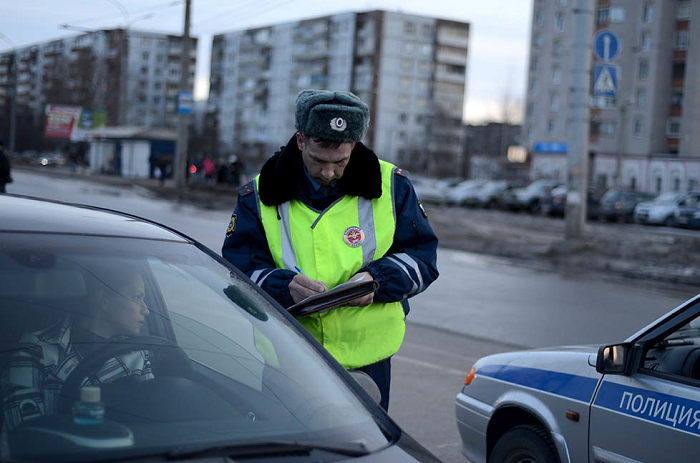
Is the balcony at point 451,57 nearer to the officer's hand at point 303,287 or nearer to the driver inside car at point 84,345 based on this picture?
the officer's hand at point 303,287

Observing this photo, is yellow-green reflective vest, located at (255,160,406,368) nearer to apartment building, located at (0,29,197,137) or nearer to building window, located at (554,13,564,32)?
building window, located at (554,13,564,32)

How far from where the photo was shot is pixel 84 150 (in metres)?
82.1

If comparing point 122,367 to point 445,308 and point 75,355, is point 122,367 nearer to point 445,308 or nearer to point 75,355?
point 75,355

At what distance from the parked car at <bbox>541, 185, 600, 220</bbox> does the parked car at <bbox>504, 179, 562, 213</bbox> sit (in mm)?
589

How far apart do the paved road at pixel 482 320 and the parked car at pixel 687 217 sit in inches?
793

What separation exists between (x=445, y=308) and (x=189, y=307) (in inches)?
324

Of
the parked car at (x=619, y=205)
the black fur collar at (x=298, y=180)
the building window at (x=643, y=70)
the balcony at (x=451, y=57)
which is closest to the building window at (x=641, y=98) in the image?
the building window at (x=643, y=70)

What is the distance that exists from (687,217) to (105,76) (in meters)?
70.4

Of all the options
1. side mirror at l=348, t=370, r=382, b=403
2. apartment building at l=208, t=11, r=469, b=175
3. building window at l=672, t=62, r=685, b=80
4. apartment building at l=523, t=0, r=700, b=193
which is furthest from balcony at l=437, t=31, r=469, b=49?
side mirror at l=348, t=370, r=382, b=403

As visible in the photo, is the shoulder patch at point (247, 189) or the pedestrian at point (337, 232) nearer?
the pedestrian at point (337, 232)

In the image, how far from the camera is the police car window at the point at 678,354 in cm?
342

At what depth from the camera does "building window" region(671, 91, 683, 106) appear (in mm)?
67412

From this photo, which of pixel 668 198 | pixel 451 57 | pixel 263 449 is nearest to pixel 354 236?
pixel 263 449

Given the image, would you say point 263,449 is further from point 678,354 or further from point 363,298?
point 678,354
